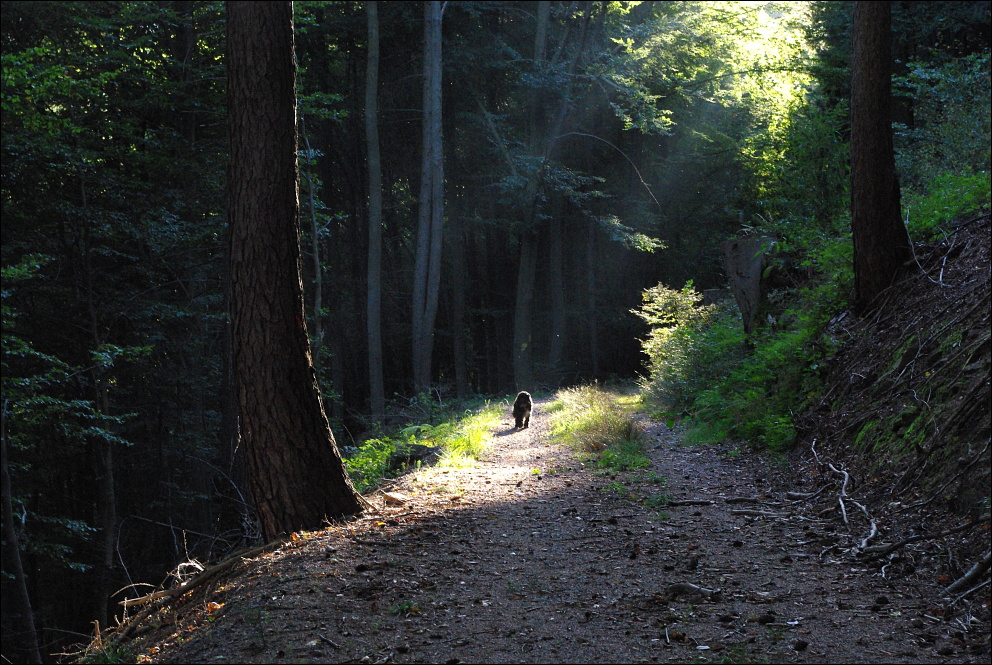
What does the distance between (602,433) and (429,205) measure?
1332cm

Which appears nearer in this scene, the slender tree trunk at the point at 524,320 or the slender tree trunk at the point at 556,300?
the slender tree trunk at the point at 524,320

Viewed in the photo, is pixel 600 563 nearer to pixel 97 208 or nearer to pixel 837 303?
pixel 837 303

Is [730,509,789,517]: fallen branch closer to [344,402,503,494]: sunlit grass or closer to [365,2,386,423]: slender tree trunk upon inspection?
[344,402,503,494]: sunlit grass

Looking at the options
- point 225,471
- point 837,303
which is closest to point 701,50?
point 837,303

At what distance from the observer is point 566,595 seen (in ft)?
14.8

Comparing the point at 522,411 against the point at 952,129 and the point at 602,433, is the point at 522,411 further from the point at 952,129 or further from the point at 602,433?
the point at 952,129

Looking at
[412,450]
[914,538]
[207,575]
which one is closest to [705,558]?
[914,538]

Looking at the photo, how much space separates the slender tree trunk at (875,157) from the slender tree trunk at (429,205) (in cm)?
1496

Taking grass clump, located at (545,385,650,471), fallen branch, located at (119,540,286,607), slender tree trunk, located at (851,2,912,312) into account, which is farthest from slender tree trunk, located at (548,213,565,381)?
fallen branch, located at (119,540,286,607)

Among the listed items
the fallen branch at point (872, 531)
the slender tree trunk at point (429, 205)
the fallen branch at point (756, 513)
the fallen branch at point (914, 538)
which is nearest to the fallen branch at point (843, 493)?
the fallen branch at point (872, 531)

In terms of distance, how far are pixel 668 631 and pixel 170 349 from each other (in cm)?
1526

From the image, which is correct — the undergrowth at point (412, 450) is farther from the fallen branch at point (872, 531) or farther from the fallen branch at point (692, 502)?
the fallen branch at point (872, 531)

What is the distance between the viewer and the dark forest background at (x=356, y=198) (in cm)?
1276

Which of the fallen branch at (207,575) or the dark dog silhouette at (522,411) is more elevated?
the fallen branch at (207,575)
